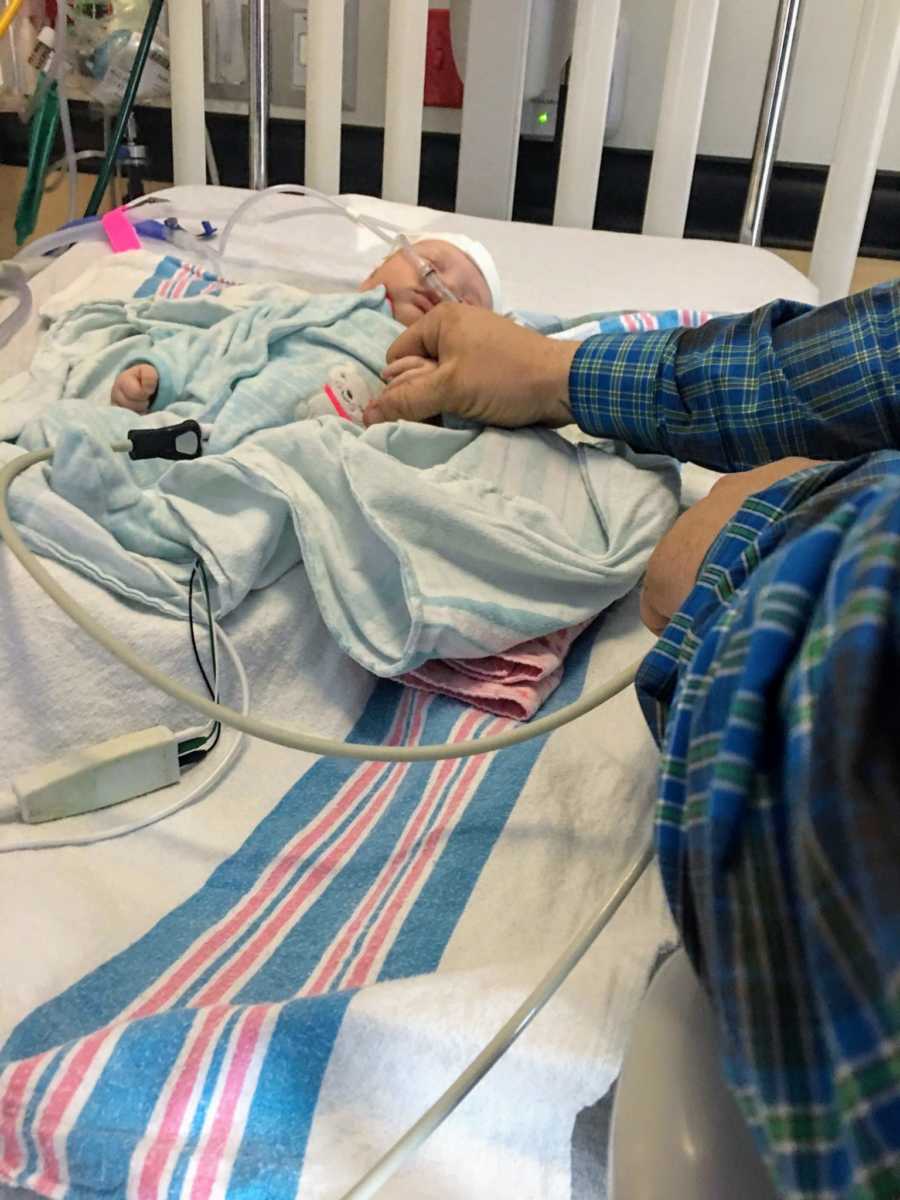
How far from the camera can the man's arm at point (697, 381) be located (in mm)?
714

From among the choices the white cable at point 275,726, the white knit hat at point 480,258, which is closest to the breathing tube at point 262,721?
the white cable at point 275,726

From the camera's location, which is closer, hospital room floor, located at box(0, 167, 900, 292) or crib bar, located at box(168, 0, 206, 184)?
crib bar, located at box(168, 0, 206, 184)

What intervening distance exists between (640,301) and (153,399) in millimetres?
731

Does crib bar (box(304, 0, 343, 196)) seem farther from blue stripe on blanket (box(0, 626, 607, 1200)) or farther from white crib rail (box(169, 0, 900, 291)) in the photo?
blue stripe on blanket (box(0, 626, 607, 1200))

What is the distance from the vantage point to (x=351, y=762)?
678 millimetres

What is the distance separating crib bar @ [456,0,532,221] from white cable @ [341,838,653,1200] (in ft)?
5.15

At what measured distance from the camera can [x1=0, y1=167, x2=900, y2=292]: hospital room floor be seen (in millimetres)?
1936

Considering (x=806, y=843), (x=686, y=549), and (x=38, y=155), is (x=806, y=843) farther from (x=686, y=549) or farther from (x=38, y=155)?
(x=38, y=155)

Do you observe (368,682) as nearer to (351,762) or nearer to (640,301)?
(351,762)

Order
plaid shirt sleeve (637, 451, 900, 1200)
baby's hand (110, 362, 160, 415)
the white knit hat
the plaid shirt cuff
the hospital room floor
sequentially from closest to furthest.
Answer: plaid shirt sleeve (637, 451, 900, 1200) → the plaid shirt cuff → baby's hand (110, 362, 160, 415) → the white knit hat → the hospital room floor

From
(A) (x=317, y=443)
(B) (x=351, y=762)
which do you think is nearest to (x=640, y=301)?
(A) (x=317, y=443)

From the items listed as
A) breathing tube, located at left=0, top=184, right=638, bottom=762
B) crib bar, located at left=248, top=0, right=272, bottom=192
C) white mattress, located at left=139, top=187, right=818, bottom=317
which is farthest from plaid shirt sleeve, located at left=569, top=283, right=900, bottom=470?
crib bar, located at left=248, top=0, right=272, bottom=192

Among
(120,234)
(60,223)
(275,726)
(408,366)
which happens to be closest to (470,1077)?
(275,726)

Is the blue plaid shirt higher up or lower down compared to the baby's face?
higher up
